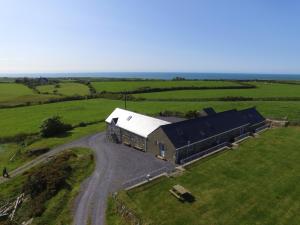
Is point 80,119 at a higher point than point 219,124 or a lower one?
lower

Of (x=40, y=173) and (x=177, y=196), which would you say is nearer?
(x=177, y=196)

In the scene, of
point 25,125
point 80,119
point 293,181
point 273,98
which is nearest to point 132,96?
point 80,119

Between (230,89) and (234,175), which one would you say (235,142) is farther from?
(230,89)

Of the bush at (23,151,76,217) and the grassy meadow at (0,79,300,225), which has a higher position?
the grassy meadow at (0,79,300,225)

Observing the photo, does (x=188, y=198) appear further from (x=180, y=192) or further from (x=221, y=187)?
(x=221, y=187)

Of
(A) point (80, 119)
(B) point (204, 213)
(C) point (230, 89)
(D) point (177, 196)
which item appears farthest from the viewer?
(C) point (230, 89)

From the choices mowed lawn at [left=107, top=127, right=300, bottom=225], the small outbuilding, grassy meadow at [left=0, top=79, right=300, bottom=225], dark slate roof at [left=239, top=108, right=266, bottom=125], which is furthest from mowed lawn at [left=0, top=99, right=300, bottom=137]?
mowed lawn at [left=107, top=127, right=300, bottom=225]

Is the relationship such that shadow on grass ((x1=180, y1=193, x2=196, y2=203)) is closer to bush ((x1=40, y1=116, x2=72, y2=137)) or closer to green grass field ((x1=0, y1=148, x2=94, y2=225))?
green grass field ((x1=0, y1=148, x2=94, y2=225))
